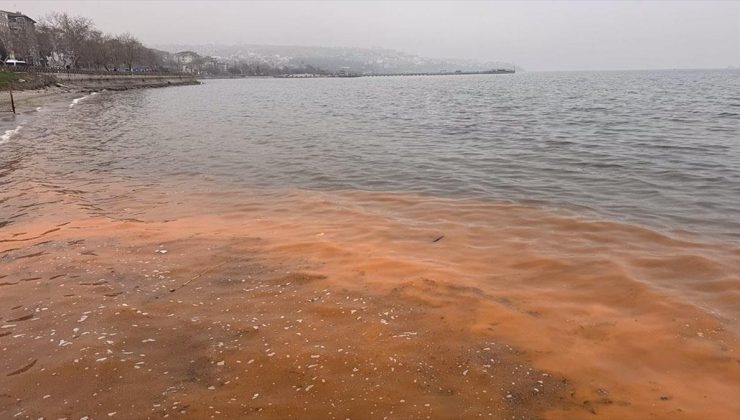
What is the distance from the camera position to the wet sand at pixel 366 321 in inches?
153

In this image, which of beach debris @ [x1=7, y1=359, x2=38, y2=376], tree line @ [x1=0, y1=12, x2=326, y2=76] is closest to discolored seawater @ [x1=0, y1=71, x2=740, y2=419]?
beach debris @ [x1=7, y1=359, x2=38, y2=376]

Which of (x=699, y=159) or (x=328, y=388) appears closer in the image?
(x=328, y=388)

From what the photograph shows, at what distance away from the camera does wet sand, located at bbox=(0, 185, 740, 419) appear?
389 centimetres

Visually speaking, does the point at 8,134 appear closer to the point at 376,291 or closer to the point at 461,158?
the point at 461,158

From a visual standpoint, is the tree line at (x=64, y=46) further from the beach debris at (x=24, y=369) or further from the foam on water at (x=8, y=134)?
the beach debris at (x=24, y=369)

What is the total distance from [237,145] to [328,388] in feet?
58.0

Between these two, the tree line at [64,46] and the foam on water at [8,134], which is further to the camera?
the tree line at [64,46]

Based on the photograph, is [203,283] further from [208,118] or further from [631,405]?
[208,118]

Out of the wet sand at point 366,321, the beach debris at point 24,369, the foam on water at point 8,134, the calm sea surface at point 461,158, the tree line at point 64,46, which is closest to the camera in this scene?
the wet sand at point 366,321

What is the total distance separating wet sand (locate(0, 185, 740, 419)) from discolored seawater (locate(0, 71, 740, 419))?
0.09 ft

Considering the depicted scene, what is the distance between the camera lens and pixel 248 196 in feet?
38.6

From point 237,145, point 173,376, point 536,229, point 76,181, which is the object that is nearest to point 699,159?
point 536,229

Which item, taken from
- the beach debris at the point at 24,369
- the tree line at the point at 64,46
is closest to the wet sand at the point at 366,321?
the beach debris at the point at 24,369

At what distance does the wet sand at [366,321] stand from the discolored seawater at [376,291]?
26 millimetres
